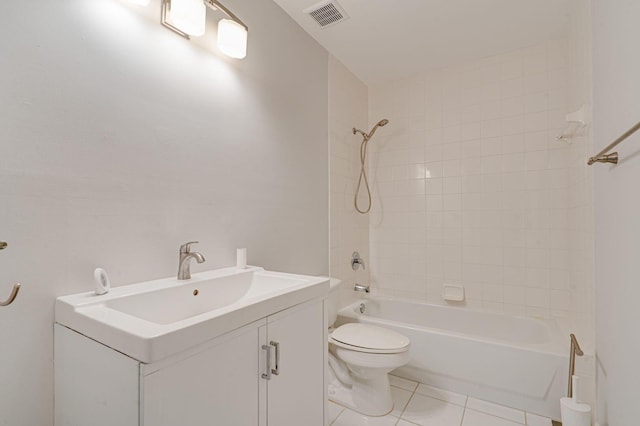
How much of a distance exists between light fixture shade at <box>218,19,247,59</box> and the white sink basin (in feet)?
3.42

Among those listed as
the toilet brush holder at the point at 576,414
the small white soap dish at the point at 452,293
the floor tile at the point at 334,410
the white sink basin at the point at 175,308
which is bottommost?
the floor tile at the point at 334,410

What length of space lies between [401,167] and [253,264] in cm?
171

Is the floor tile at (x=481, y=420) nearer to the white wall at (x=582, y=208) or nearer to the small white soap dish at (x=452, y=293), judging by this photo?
the white wall at (x=582, y=208)

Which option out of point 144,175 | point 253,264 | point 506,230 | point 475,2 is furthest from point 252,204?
point 506,230

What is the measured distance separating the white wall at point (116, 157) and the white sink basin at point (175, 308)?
13 cm

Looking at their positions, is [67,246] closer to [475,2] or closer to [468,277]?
[475,2]

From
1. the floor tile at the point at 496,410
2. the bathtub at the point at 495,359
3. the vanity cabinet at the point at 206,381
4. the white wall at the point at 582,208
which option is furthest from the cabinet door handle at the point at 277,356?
the white wall at the point at 582,208

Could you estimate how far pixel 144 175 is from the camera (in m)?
1.16

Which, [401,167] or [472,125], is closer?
[472,125]

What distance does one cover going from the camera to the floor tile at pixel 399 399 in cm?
172

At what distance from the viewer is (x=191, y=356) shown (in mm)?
734

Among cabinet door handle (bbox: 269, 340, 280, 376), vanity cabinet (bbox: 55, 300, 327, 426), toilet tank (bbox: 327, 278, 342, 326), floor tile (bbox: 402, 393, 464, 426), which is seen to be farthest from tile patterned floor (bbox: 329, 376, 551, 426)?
cabinet door handle (bbox: 269, 340, 280, 376)

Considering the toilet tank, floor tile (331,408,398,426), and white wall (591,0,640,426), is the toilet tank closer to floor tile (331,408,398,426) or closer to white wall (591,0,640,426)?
floor tile (331,408,398,426)

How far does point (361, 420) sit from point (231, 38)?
2.07 meters
